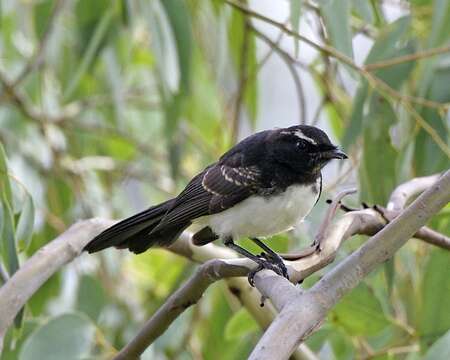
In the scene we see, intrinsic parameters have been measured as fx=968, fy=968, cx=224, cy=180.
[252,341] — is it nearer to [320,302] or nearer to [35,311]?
[35,311]

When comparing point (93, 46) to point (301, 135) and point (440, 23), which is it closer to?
point (301, 135)

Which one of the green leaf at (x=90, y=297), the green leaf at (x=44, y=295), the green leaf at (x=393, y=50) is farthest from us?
the green leaf at (x=44, y=295)

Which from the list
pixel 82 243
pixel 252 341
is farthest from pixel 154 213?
pixel 252 341

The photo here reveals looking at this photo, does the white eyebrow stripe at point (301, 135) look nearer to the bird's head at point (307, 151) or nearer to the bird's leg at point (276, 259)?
the bird's head at point (307, 151)

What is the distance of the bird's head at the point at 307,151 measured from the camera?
2.71 m

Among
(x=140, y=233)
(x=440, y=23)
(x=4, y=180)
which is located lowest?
(x=140, y=233)

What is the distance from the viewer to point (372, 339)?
3.12 meters

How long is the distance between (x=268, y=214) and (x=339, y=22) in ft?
1.84

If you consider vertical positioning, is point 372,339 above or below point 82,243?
below

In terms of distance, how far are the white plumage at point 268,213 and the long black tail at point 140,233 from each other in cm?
14

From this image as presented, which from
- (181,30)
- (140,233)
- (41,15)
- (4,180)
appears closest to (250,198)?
(140,233)

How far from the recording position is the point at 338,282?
1.76m

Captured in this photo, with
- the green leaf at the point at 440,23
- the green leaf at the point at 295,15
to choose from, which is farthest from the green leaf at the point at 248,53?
the green leaf at the point at 295,15

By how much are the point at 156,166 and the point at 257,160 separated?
1964 mm
